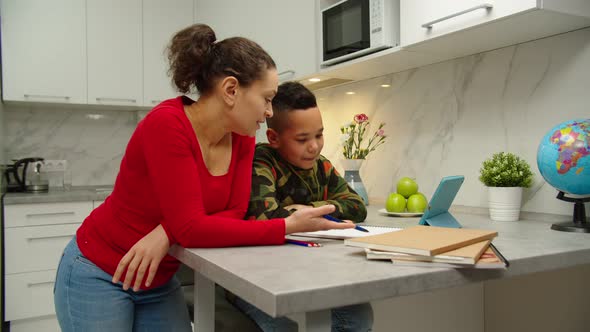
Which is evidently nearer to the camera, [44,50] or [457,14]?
[457,14]

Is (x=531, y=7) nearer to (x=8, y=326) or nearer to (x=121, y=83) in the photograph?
(x=121, y=83)

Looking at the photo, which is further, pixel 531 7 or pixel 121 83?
pixel 121 83

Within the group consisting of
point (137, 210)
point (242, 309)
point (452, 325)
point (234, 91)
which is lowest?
point (452, 325)

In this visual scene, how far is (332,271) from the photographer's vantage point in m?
0.75

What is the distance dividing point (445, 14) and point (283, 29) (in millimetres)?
1055

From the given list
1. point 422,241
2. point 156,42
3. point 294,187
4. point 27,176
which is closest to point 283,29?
point 294,187

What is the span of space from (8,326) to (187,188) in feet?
7.56

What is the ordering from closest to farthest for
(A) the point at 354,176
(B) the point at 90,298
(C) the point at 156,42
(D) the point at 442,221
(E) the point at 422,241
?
1. (E) the point at 422,241
2. (B) the point at 90,298
3. (D) the point at 442,221
4. (A) the point at 354,176
5. (C) the point at 156,42

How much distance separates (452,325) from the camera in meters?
1.50

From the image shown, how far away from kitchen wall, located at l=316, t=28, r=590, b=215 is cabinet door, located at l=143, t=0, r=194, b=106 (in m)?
1.50

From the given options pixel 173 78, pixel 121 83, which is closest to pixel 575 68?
pixel 173 78

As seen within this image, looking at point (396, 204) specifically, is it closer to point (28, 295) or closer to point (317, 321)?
point (317, 321)

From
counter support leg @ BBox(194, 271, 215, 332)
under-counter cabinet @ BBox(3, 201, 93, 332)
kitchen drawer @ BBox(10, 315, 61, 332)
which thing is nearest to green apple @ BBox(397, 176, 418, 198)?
counter support leg @ BBox(194, 271, 215, 332)

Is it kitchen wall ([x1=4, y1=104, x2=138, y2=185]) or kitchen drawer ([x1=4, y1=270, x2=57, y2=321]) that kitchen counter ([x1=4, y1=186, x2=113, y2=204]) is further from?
kitchen wall ([x1=4, y1=104, x2=138, y2=185])
